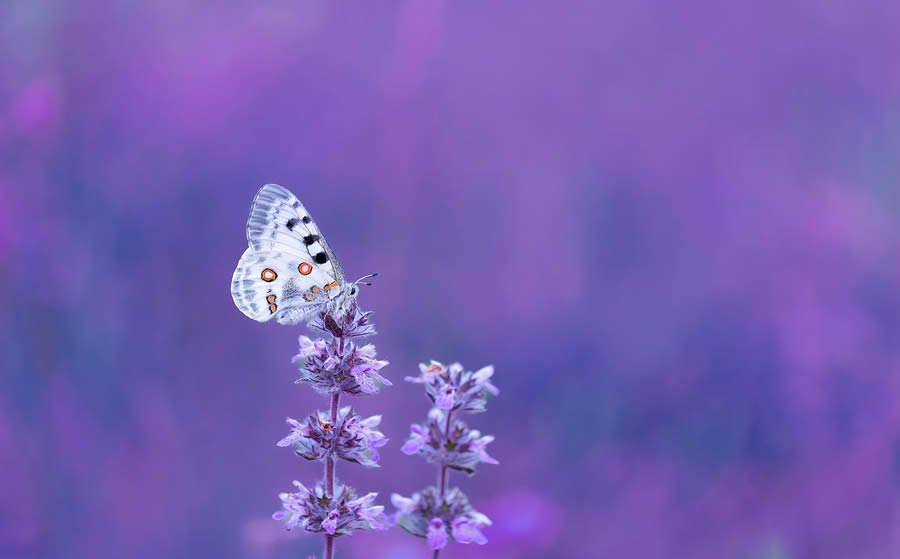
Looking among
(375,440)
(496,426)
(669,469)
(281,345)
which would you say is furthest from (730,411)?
(375,440)

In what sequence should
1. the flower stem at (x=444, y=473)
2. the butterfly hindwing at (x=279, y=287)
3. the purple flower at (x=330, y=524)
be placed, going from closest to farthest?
the purple flower at (x=330, y=524)
the flower stem at (x=444, y=473)
the butterfly hindwing at (x=279, y=287)

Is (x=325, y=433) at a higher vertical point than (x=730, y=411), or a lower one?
lower

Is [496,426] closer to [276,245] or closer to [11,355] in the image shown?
[276,245]

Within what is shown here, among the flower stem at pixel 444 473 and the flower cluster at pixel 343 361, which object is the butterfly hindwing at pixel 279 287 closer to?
the flower cluster at pixel 343 361

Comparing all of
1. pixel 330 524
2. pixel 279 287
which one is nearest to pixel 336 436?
pixel 330 524

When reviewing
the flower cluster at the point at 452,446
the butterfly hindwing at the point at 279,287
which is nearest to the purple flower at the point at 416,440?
the flower cluster at the point at 452,446

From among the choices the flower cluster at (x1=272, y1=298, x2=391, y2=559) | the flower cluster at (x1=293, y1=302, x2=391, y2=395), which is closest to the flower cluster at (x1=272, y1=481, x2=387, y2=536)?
the flower cluster at (x1=272, y1=298, x2=391, y2=559)

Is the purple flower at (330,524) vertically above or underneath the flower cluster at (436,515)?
underneath
